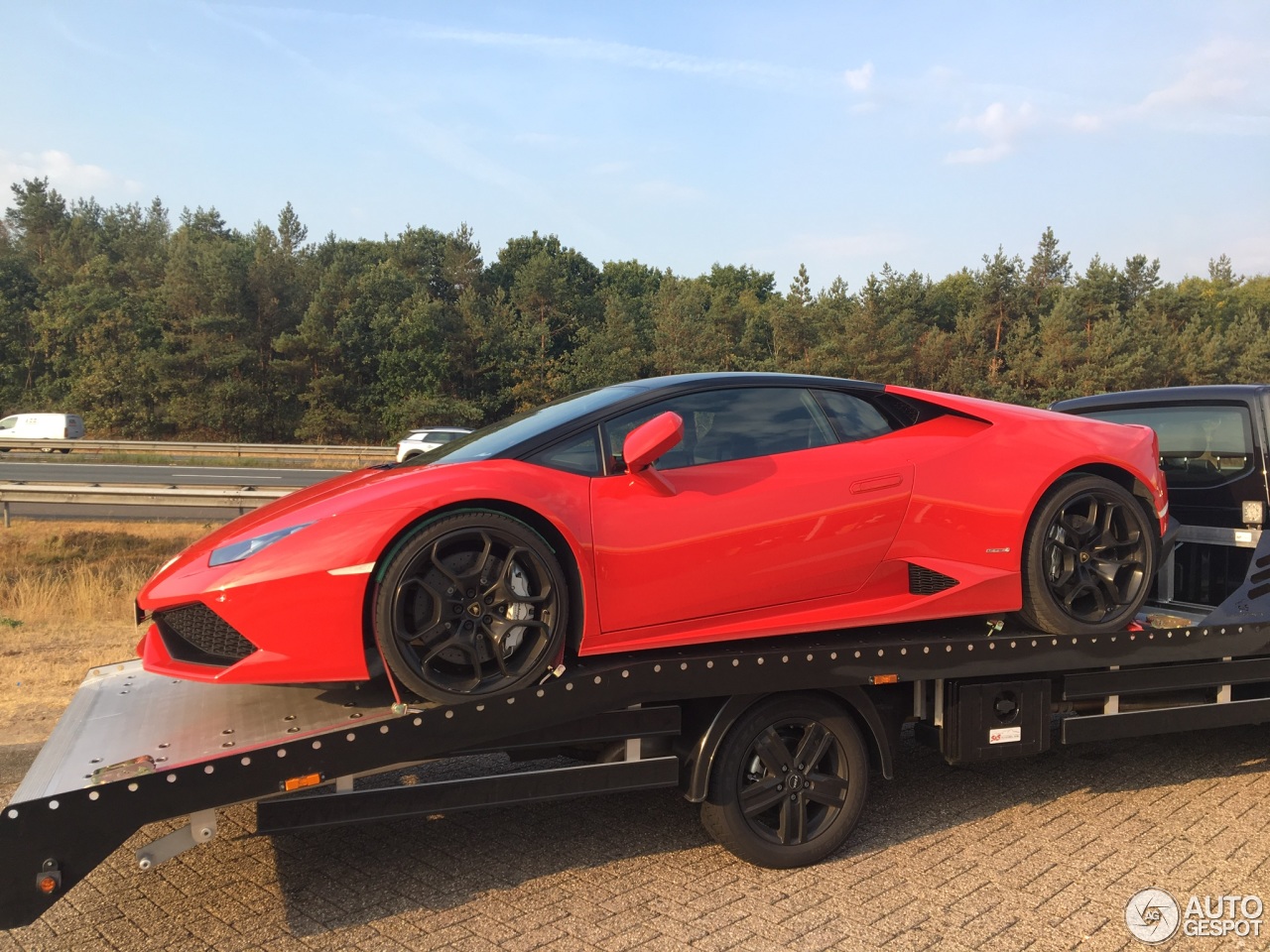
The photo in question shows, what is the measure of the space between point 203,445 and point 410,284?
17.0 meters

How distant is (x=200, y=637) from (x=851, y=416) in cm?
266

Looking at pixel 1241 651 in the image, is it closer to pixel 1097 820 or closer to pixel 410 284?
pixel 1097 820

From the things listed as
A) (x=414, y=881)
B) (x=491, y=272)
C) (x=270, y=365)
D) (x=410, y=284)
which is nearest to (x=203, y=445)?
(x=270, y=365)

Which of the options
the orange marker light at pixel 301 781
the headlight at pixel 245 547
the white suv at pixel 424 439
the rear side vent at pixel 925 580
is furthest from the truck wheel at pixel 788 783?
the white suv at pixel 424 439

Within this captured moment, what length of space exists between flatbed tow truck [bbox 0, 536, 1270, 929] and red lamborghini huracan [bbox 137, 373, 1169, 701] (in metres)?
0.16

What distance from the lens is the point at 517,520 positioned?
3.48 meters

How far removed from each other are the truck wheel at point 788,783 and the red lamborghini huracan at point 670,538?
372 millimetres

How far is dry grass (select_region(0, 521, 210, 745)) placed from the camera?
240 inches

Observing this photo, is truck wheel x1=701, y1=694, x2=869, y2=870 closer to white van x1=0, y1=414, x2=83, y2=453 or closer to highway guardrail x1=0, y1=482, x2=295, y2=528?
highway guardrail x1=0, y1=482, x2=295, y2=528

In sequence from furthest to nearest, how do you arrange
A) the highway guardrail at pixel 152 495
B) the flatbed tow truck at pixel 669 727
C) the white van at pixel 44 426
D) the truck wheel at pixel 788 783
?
1. the white van at pixel 44 426
2. the highway guardrail at pixel 152 495
3. the truck wheel at pixel 788 783
4. the flatbed tow truck at pixel 669 727

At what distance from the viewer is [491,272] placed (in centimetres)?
5381

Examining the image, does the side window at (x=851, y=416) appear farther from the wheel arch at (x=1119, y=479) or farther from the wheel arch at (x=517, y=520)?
the wheel arch at (x=517, y=520)

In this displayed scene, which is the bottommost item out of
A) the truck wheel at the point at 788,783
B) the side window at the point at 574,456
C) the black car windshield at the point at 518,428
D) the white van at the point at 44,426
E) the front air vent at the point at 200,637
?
the truck wheel at the point at 788,783

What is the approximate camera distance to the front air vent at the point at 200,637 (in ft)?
11.0
